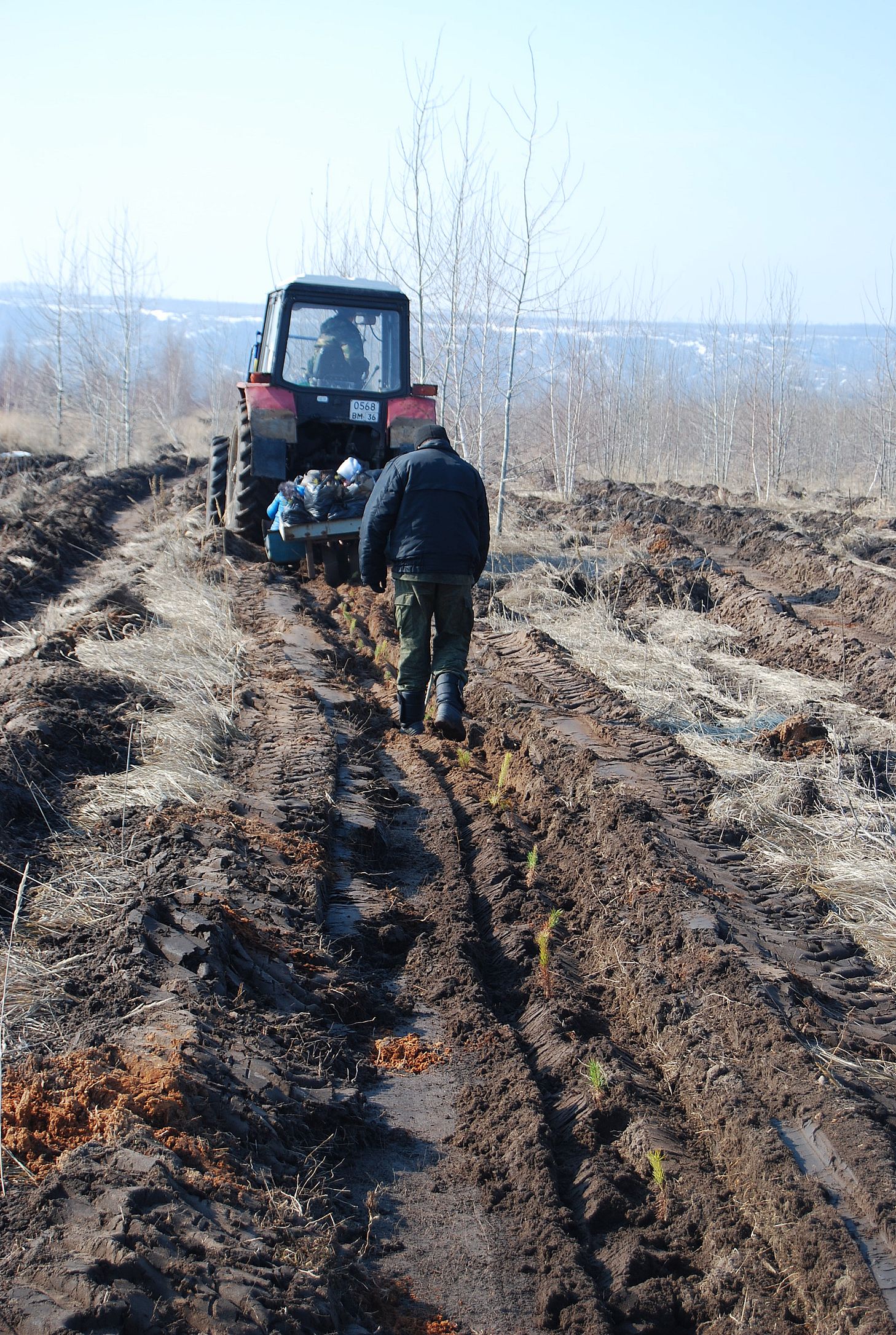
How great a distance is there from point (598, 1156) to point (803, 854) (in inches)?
87.2

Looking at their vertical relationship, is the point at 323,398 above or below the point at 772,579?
above

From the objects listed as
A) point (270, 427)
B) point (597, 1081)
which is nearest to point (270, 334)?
point (270, 427)

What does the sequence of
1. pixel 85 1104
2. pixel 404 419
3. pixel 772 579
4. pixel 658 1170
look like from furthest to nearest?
1. pixel 772 579
2. pixel 404 419
3. pixel 658 1170
4. pixel 85 1104

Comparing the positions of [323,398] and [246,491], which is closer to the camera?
[246,491]

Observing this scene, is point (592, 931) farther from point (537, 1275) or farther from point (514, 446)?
point (514, 446)

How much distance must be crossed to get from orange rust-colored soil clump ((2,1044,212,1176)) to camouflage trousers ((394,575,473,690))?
347cm

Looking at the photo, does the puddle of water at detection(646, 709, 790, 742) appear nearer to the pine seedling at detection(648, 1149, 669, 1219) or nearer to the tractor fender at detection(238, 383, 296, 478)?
the pine seedling at detection(648, 1149, 669, 1219)

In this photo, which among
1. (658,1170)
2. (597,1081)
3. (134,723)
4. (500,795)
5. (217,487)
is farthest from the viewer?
(217,487)

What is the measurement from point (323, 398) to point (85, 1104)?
27.3ft

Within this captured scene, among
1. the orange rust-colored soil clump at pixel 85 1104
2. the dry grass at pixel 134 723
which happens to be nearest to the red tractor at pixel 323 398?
the dry grass at pixel 134 723

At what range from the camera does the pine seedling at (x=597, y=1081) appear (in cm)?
297

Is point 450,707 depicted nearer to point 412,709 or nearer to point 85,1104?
point 412,709

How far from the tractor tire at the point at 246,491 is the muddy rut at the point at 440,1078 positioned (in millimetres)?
5005

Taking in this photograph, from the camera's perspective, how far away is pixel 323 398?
9914 mm
